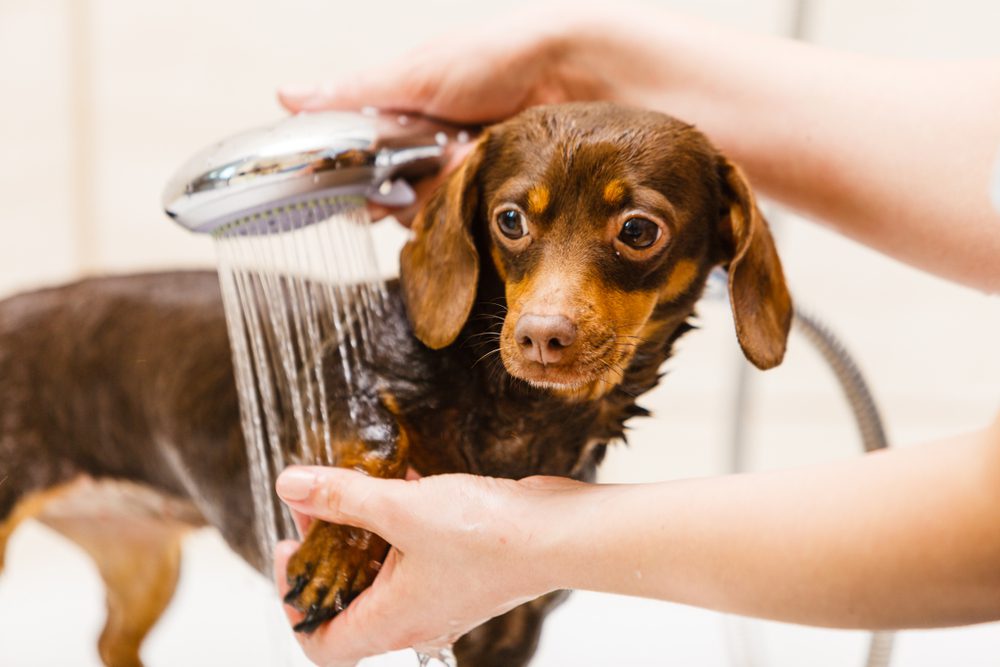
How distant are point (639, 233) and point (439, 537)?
12.0 inches

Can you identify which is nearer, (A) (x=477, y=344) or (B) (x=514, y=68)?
(A) (x=477, y=344)

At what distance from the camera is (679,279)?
0.94 metres

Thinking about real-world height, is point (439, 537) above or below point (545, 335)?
below

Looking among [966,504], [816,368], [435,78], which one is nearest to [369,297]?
[435,78]

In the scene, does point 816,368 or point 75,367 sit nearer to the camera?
point 75,367

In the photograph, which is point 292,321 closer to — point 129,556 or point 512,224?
point 512,224

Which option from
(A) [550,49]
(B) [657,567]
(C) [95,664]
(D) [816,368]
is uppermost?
(A) [550,49]

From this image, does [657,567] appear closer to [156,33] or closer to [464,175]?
[464,175]

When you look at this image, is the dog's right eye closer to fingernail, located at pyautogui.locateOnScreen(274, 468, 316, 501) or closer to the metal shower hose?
fingernail, located at pyautogui.locateOnScreen(274, 468, 316, 501)

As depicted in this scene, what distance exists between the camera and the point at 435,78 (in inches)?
47.8

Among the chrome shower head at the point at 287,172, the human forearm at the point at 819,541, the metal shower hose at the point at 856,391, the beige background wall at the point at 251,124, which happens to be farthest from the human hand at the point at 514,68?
the beige background wall at the point at 251,124

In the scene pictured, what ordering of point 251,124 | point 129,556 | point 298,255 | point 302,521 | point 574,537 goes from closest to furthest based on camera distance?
point 574,537 < point 302,521 < point 298,255 < point 129,556 < point 251,124

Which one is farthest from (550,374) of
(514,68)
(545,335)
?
(514,68)

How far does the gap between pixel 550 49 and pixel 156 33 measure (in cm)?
101
